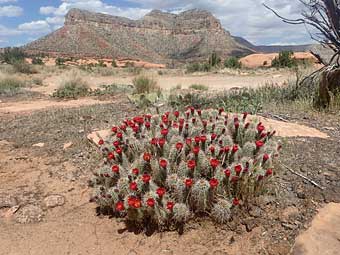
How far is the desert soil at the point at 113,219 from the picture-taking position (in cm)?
341

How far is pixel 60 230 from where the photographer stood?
3.86 metres

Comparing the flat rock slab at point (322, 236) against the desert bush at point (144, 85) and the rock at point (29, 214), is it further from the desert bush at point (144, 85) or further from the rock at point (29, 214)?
the desert bush at point (144, 85)

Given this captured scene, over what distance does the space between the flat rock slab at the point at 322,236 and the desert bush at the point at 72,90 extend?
11.4 m

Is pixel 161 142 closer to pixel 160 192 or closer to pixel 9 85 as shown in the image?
pixel 160 192

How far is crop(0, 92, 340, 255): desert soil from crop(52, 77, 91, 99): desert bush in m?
8.19

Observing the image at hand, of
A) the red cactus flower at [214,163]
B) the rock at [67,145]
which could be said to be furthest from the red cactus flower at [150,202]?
the rock at [67,145]

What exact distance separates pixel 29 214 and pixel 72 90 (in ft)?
34.9

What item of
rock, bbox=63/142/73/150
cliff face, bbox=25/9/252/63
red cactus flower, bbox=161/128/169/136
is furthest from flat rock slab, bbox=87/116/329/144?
cliff face, bbox=25/9/252/63

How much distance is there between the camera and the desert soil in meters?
3.41

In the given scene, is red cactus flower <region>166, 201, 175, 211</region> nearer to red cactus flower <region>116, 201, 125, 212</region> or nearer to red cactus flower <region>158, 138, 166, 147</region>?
red cactus flower <region>116, 201, 125, 212</region>

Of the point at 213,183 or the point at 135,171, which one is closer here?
the point at 213,183

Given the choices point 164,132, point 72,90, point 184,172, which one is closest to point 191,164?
point 184,172

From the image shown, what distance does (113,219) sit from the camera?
3941mm

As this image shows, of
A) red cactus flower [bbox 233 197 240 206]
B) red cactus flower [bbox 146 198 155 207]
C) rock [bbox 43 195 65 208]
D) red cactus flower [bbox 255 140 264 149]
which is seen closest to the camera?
red cactus flower [bbox 146 198 155 207]
